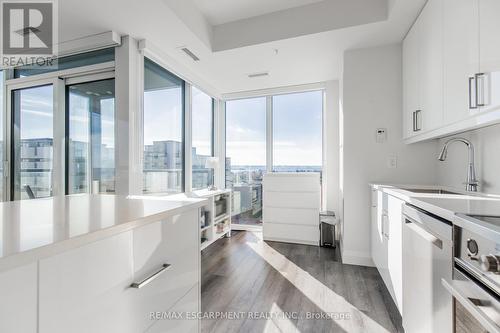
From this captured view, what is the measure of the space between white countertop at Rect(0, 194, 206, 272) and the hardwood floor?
48.7 inches

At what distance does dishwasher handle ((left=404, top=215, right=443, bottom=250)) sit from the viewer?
0.99 m

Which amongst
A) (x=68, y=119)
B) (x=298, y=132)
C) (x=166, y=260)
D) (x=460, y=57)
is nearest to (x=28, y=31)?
(x=68, y=119)

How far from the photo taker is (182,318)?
0.97 meters

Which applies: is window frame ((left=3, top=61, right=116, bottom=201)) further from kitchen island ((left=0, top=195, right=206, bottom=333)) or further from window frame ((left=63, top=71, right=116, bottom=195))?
kitchen island ((left=0, top=195, right=206, bottom=333))

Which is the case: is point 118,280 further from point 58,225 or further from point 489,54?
point 489,54

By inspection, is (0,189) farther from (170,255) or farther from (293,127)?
(293,127)

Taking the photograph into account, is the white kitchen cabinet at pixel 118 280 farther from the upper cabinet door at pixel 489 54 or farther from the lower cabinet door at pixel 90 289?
the upper cabinet door at pixel 489 54

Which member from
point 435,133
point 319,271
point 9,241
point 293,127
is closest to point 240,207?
point 293,127

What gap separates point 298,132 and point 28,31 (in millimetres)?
3669

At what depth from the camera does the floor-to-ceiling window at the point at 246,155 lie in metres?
4.20

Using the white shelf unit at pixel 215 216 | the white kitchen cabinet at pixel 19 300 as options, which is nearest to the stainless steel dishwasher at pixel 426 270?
the white kitchen cabinet at pixel 19 300

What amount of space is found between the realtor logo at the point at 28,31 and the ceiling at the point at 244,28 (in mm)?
128

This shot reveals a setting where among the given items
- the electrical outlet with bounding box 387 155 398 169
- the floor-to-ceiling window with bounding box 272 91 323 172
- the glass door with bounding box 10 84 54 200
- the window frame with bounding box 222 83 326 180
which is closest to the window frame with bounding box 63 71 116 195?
the glass door with bounding box 10 84 54 200

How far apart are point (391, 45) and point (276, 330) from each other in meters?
3.01
